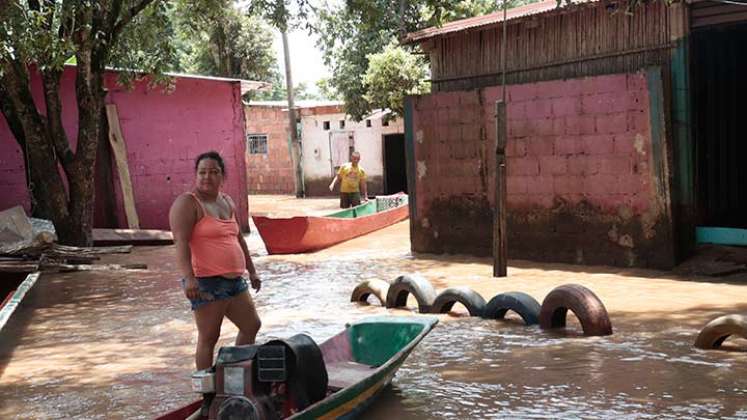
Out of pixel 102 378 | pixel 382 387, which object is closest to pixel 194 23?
pixel 102 378

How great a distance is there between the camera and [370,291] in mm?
9570

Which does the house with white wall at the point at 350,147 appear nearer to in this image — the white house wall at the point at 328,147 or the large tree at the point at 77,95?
the white house wall at the point at 328,147

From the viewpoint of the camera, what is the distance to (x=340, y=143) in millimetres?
29719

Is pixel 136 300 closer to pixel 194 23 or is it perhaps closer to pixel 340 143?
pixel 194 23

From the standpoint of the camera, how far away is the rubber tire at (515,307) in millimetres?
7875

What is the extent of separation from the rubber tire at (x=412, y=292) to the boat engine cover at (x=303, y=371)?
4119 mm

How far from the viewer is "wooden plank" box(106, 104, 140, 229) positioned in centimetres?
1656

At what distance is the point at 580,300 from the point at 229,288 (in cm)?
347

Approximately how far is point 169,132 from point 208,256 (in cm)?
1311

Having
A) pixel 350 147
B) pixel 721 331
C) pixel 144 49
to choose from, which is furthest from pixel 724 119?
pixel 350 147

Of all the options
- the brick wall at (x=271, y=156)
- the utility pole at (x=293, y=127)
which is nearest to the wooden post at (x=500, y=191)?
the utility pole at (x=293, y=127)

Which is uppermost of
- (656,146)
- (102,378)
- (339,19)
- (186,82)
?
(339,19)

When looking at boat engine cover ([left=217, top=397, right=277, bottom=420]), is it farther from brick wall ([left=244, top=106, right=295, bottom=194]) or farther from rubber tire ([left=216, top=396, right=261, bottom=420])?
brick wall ([left=244, top=106, right=295, bottom=194])

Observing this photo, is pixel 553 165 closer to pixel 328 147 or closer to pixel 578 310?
pixel 578 310
